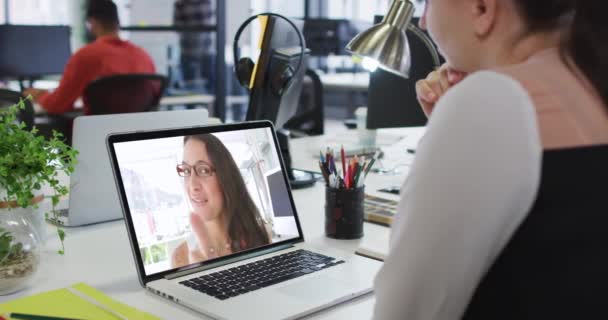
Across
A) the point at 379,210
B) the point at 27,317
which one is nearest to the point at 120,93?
the point at 379,210

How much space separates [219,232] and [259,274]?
117mm

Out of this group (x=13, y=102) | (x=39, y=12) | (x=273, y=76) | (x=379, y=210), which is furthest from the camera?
(x=39, y=12)

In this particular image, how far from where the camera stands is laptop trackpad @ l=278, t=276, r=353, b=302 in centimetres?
102

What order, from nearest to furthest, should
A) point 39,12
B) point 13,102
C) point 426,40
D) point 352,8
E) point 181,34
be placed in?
point 426,40
point 13,102
point 181,34
point 39,12
point 352,8

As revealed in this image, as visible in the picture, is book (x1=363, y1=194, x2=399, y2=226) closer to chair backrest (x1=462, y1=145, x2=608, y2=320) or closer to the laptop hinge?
the laptop hinge

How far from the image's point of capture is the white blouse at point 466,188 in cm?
60

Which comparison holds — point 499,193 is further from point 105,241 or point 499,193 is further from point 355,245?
point 105,241

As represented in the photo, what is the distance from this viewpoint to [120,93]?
3371 millimetres

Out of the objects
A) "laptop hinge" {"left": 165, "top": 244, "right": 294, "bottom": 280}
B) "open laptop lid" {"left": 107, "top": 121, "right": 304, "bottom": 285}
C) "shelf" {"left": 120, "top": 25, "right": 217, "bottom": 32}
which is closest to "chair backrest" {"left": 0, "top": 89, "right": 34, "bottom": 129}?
"open laptop lid" {"left": 107, "top": 121, "right": 304, "bottom": 285}

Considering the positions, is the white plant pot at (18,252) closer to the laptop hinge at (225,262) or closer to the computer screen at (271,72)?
the laptop hinge at (225,262)

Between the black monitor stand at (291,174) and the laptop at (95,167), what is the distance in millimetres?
421

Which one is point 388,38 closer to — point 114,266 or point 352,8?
point 114,266

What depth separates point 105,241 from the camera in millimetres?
1313

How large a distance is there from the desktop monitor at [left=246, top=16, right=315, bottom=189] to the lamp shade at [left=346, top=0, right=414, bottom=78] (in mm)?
205
